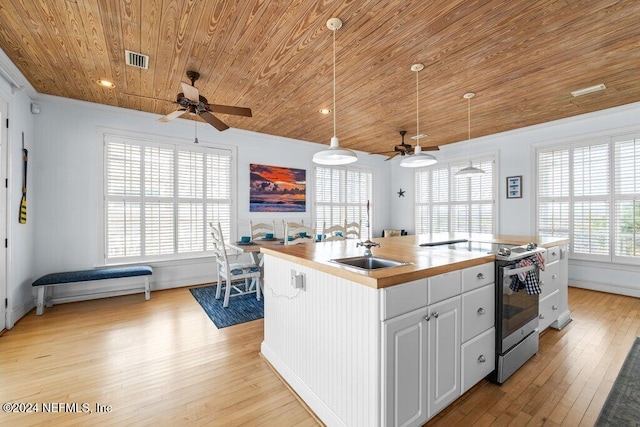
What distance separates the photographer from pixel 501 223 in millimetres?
5297

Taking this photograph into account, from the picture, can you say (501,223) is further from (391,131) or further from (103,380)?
(103,380)

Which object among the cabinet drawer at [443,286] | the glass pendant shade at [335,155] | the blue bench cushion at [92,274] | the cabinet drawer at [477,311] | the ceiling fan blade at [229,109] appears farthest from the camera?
the blue bench cushion at [92,274]

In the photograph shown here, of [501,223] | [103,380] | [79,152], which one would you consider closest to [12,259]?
[79,152]

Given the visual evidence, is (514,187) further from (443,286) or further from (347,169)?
(443,286)

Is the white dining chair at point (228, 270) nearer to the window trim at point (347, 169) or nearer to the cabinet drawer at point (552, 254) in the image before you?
the window trim at point (347, 169)

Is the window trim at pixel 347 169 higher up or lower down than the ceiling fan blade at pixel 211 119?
lower down

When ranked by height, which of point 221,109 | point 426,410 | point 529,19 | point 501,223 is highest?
point 529,19

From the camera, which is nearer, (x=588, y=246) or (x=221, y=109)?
(x=221, y=109)

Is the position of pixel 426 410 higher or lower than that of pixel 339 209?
lower

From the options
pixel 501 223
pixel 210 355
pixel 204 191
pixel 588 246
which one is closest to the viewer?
pixel 210 355

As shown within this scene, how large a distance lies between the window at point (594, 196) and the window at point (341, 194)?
322 centimetres

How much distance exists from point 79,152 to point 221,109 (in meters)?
2.48

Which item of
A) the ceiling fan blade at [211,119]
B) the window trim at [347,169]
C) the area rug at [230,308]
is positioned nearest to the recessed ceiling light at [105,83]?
the ceiling fan blade at [211,119]

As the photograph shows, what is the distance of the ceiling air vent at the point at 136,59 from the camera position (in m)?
2.55
